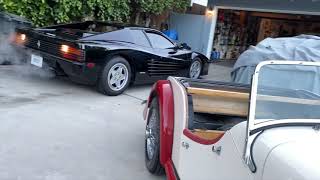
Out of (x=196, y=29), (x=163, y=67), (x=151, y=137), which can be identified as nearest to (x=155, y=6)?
(x=196, y=29)

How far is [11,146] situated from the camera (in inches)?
164

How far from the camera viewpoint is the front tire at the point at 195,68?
8945 millimetres

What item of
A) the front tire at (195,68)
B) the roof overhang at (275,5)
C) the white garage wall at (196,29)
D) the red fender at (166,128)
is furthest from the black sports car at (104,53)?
the white garage wall at (196,29)

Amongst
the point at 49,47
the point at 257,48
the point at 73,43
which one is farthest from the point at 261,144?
the point at 49,47

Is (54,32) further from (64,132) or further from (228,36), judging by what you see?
(228,36)

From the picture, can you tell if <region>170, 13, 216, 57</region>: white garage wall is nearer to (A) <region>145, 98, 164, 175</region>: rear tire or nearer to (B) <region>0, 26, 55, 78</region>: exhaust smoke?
(B) <region>0, 26, 55, 78</region>: exhaust smoke

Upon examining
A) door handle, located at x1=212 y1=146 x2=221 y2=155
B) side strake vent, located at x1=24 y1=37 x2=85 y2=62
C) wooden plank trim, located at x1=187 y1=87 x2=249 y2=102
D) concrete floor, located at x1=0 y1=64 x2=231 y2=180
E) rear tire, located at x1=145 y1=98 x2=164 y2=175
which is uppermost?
wooden plank trim, located at x1=187 y1=87 x2=249 y2=102

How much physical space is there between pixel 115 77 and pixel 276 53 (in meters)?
2.70

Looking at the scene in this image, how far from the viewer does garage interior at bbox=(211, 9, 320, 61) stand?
634 inches

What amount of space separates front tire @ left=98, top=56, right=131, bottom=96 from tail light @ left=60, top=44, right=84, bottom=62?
1.61ft

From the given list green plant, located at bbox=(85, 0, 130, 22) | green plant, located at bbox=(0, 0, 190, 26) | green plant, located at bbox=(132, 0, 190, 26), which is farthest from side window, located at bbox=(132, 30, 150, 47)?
green plant, located at bbox=(132, 0, 190, 26)

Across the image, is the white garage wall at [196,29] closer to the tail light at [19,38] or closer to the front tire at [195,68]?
the front tire at [195,68]

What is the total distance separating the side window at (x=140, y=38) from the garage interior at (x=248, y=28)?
26.5 feet

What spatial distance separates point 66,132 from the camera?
4.81 m
